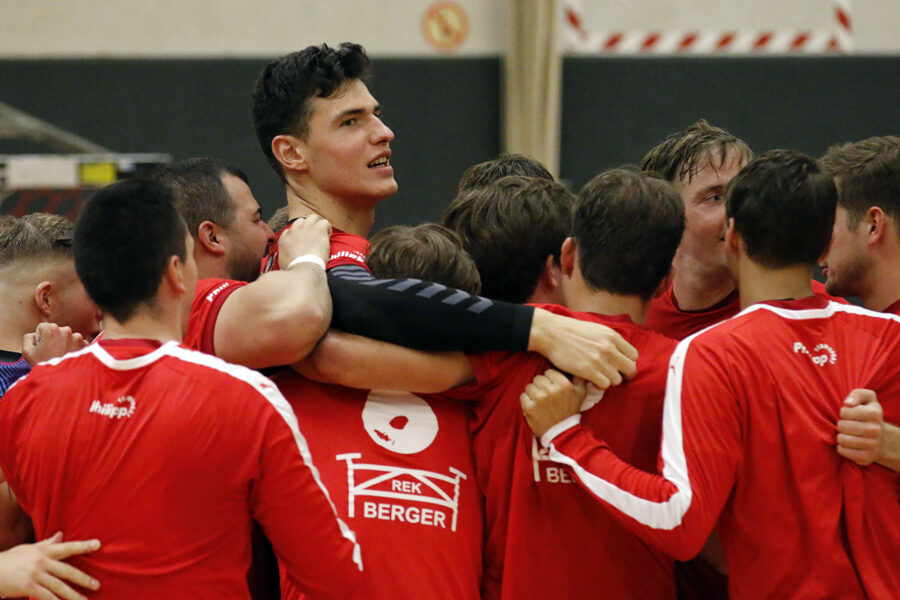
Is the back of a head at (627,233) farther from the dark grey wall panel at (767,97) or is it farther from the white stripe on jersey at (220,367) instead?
the dark grey wall panel at (767,97)

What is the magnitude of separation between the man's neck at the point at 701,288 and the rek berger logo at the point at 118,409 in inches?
84.9

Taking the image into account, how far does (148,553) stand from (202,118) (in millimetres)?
7867

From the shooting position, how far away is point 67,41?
9.70m

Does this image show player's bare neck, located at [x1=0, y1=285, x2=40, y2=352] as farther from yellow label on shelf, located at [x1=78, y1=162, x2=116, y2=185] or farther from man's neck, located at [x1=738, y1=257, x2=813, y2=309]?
yellow label on shelf, located at [x1=78, y1=162, x2=116, y2=185]

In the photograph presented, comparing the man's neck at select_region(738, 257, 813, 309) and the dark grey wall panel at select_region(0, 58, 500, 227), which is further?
the dark grey wall panel at select_region(0, 58, 500, 227)

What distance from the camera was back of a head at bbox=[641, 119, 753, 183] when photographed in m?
3.62

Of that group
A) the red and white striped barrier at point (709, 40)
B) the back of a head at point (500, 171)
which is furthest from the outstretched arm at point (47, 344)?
the red and white striped barrier at point (709, 40)

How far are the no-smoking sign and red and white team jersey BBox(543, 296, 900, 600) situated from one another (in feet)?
26.4

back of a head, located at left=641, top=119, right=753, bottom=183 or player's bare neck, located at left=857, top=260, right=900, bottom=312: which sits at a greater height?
back of a head, located at left=641, top=119, right=753, bottom=183

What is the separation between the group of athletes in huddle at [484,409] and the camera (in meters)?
2.36

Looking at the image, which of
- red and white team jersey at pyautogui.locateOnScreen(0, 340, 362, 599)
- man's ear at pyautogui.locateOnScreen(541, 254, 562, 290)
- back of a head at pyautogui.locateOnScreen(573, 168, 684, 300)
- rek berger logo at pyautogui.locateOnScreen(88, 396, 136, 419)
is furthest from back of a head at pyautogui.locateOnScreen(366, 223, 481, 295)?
rek berger logo at pyautogui.locateOnScreen(88, 396, 136, 419)

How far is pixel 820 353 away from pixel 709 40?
317 inches

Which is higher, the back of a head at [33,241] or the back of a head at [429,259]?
the back of a head at [429,259]

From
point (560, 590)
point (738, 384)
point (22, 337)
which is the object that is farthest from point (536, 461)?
point (22, 337)
